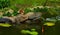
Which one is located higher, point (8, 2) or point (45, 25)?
point (8, 2)

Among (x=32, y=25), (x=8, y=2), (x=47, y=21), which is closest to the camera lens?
(x=32, y=25)

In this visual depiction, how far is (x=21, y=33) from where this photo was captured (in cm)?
2077

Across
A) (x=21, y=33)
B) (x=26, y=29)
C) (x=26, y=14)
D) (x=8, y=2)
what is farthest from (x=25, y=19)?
(x=8, y=2)

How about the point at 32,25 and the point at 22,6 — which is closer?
the point at 32,25

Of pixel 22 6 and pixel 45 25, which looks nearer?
pixel 45 25

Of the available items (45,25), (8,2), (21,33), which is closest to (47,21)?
(45,25)

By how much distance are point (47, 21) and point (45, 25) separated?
1.57 metres

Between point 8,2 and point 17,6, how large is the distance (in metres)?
1.37

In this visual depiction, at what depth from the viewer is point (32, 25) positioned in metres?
23.8

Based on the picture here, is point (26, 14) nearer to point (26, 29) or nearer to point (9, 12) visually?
point (9, 12)

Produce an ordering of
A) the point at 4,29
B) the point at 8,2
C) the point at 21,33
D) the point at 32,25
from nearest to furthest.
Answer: the point at 21,33 < the point at 4,29 < the point at 32,25 < the point at 8,2

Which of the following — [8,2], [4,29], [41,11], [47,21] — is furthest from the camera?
[8,2]

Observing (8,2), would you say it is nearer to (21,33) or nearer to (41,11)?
(41,11)

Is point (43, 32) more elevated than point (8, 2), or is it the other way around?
point (8, 2)
